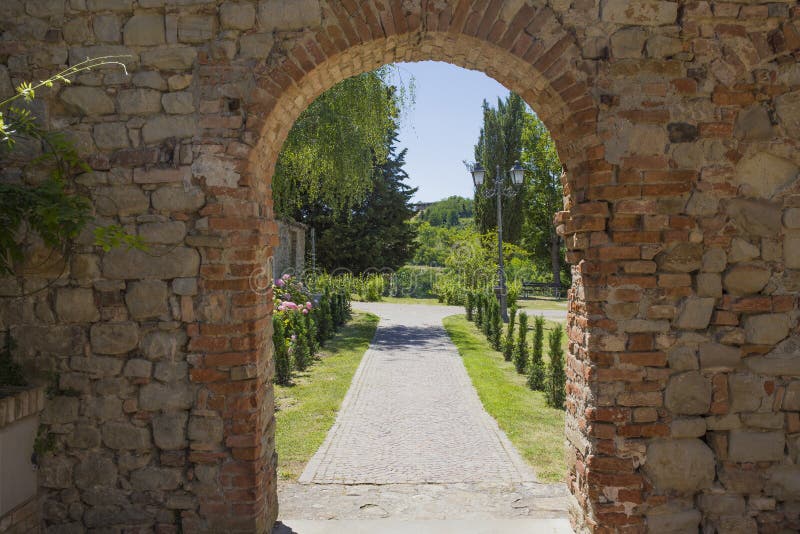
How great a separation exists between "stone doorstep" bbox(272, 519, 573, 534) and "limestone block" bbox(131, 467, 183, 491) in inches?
31.8

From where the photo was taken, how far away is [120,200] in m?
3.16

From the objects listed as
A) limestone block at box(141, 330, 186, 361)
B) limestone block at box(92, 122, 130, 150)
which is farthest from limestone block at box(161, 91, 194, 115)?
limestone block at box(141, 330, 186, 361)

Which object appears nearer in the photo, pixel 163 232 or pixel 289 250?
pixel 163 232

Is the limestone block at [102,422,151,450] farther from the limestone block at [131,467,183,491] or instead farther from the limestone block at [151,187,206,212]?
the limestone block at [151,187,206,212]

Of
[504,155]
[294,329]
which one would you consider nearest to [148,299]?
[294,329]

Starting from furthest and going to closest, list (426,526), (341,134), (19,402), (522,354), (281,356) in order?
(341,134)
(522,354)
(281,356)
(426,526)
(19,402)

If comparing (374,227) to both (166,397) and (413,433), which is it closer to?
(413,433)

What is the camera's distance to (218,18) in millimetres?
3117

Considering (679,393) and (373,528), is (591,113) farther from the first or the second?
(373,528)

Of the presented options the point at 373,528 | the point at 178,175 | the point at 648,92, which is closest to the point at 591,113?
the point at 648,92

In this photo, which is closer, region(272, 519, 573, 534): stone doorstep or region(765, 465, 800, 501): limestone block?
region(765, 465, 800, 501): limestone block

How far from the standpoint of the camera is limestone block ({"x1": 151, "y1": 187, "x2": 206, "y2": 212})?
3117 mm

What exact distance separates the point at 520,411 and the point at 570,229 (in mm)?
4090

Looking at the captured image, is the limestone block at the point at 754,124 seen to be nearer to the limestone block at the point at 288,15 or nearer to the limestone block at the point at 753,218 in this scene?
the limestone block at the point at 753,218
